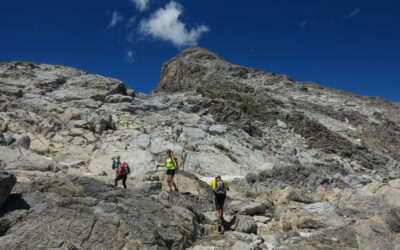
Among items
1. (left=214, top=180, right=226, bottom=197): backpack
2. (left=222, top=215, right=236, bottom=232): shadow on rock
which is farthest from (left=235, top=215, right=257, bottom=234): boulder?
(left=214, top=180, right=226, bottom=197): backpack

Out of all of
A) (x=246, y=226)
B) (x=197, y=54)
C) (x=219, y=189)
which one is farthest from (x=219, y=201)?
(x=197, y=54)

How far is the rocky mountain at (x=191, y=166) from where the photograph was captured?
7.00 metres

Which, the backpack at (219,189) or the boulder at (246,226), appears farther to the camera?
the backpack at (219,189)

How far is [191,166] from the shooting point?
19812 millimetres

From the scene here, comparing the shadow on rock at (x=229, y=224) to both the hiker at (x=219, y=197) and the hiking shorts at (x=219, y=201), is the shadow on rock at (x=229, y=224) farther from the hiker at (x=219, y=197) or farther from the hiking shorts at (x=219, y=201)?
the hiking shorts at (x=219, y=201)

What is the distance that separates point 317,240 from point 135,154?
13542 millimetres

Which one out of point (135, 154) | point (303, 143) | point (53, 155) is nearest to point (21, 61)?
point (53, 155)

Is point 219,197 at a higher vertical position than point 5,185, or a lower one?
higher

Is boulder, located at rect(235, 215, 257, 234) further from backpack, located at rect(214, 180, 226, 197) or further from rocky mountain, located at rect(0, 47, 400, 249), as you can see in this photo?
backpack, located at rect(214, 180, 226, 197)

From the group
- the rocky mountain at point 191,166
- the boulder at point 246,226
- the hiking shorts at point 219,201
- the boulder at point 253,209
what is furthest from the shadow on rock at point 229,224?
the boulder at point 253,209

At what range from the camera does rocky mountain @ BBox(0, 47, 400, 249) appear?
700cm

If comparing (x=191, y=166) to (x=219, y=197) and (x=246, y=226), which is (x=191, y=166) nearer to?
(x=219, y=197)

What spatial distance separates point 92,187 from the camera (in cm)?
824

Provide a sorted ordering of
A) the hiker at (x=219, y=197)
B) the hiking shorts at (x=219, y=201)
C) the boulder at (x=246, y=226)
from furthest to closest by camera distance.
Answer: the hiking shorts at (x=219, y=201) < the hiker at (x=219, y=197) < the boulder at (x=246, y=226)
